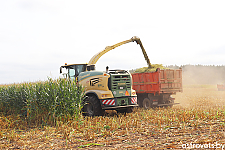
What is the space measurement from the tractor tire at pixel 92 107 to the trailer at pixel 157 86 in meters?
4.33

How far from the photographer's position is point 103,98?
10461mm

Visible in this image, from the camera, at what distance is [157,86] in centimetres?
1327

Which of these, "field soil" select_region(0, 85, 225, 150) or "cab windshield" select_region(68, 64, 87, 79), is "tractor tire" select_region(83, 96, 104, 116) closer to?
"field soil" select_region(0, 85, 225, 150)

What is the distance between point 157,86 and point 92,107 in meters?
4.56

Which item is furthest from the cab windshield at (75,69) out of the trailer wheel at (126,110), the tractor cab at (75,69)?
the trailer wheel at (126,110)

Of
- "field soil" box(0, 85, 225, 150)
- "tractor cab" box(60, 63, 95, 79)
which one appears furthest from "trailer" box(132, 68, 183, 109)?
"field soil" box(0, 85, 225, 150)

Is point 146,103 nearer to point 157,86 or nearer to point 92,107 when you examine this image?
point 157,86

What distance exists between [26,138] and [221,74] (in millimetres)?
79517

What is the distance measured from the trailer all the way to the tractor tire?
4.33 metres

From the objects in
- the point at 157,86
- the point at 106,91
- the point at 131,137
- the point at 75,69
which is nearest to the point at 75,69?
the point at 75,69

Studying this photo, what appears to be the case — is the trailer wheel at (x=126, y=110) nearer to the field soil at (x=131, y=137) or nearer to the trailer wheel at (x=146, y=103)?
the trailer wheel at (x=146, y=103)

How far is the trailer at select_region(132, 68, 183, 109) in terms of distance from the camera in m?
13.3

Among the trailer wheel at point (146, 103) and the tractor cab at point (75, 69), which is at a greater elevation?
the tractor cab at point (75, 69)

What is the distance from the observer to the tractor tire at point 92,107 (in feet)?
34.3
